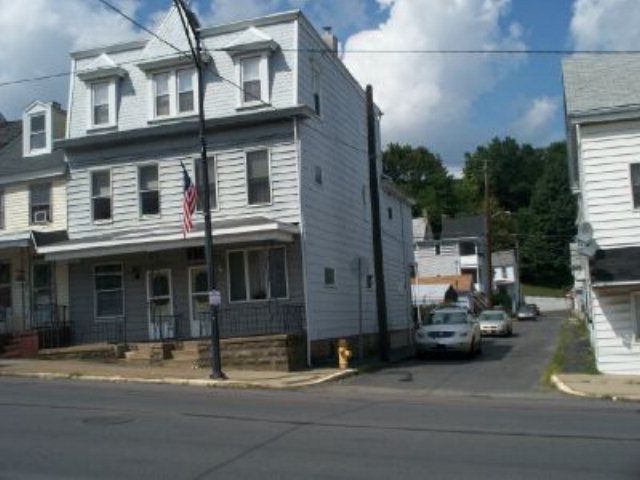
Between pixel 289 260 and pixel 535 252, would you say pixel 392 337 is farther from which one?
pixel 535 252

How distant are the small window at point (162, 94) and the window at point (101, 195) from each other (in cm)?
251

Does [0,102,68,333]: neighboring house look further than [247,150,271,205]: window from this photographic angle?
Yes

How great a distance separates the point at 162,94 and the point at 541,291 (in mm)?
95340

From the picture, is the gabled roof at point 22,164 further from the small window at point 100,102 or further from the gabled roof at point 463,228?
the gabled roof at point 463,228

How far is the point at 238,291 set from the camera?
26.1 meters

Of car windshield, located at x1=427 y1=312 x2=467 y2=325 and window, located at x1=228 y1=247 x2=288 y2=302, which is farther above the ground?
window, located at x1=228 y1=247 x2=288 y2=302

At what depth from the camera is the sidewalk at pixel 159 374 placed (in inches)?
811

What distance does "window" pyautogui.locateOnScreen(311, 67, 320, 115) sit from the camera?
2781 cm

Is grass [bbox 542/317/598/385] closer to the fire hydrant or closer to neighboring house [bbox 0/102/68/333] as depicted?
the fire hydrant

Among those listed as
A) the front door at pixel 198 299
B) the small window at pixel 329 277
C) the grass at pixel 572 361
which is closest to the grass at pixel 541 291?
the grass at pixel 572 361

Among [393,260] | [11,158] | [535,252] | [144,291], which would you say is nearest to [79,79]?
[11,158]

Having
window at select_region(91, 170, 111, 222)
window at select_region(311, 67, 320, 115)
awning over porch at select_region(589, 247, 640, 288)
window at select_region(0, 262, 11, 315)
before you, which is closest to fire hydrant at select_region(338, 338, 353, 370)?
awning over porch at select_region(589, 247, 640, 288)

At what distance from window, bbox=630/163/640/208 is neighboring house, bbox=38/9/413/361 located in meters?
7.74

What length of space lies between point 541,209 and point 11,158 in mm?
93872
